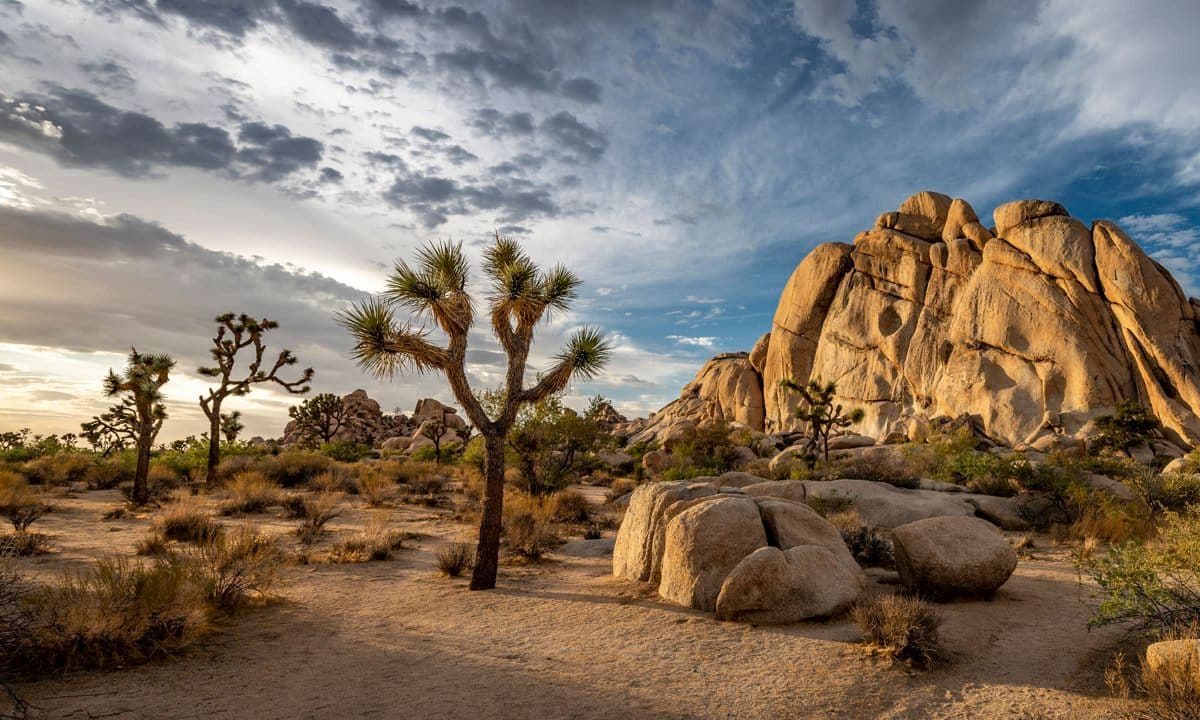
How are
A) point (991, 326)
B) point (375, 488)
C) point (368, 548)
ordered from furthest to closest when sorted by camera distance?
point (991, 326)
point (375, 488)
point (368, 548)

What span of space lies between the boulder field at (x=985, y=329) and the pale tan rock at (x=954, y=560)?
93.0ft

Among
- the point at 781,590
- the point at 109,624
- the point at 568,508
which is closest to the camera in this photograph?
the point at 109,624

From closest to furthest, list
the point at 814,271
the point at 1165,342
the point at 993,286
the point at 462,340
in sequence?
1. the point at 462,340
2. the point at 1165,342
3. the point at 993,286
4. the point at 814,271

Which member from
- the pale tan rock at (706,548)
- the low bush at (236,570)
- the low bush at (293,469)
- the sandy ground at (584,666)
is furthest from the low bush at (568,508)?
the low bush at (293,469)

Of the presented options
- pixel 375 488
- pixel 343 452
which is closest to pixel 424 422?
pixel 343 452

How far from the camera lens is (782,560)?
314 inches

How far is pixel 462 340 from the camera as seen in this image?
10766 millimetres

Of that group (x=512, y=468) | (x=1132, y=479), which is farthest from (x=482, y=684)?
(x=512, y=468)

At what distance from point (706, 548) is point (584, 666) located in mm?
2698

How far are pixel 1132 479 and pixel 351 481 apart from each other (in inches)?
964

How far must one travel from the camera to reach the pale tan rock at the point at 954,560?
855 centimetres

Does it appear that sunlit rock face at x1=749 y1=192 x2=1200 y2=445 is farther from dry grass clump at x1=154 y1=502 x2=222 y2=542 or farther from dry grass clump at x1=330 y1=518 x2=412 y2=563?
dry grass clump at x1=154 y1=502 x2=222 y2=542

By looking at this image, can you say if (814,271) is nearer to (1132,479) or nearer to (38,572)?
(1132,479)

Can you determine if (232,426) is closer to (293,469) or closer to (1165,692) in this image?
(293,469)
